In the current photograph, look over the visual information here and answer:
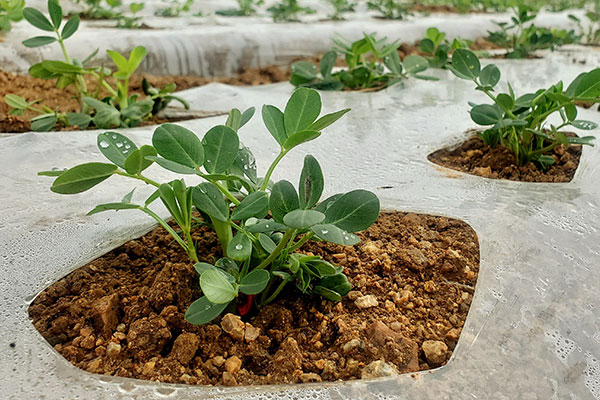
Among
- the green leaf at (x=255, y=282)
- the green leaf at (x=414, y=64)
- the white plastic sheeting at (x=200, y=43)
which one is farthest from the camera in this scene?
the white plastic sheeting at (x=200, y=43)

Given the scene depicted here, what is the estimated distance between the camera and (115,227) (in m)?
0.96

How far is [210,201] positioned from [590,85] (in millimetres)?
807

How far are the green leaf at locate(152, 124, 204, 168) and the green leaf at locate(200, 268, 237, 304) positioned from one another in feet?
0.51

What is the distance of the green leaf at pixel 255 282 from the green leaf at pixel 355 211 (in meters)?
0.11

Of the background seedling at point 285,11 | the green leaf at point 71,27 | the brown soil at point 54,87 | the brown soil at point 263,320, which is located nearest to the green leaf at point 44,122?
the brown soil at point 54,87

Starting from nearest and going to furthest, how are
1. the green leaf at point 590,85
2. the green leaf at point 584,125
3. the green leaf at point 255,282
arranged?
the green leaf at point 255,282, the green leaf at point 590,85, the green leaf at point 584,125

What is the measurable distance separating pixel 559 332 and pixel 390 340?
254 mm

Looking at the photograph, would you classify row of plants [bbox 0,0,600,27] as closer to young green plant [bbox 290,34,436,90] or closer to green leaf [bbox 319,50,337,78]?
young green plant [bbox 290,34,436,90]

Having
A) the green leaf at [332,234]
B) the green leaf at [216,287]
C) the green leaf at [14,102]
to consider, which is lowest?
the green leaf at [216,287]

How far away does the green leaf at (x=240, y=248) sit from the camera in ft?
2.22

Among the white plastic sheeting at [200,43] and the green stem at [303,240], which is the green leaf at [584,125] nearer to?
the green stem at [303,240]

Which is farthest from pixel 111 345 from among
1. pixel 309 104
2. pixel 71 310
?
pixel 309 104

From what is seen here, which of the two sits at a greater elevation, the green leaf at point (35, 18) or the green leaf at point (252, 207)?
the green leaf at point (35, 18)

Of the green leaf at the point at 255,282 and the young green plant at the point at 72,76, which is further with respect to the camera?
the young green plant at the point at 72,76
